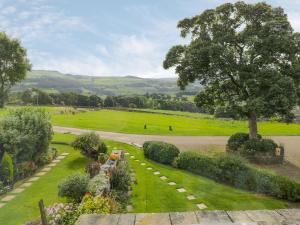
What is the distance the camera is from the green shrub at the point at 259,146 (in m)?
28.8

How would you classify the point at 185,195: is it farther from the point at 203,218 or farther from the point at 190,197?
the point at 203,218

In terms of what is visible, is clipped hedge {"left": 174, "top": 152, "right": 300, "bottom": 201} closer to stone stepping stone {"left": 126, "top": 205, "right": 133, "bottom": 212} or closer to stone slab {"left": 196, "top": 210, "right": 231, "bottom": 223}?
stone stepping stone {"left": 126, "top": 205, "right": 133, "bottom": 212}

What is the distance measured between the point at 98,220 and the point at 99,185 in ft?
30.3

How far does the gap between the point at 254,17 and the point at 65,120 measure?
35400mm

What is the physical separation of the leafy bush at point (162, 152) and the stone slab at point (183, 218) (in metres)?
19.7

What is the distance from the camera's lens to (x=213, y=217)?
6.62 metres

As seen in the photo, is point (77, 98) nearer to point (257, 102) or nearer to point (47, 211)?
point (257, 102)

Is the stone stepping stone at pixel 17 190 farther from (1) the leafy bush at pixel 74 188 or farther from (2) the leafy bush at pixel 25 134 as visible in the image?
(1) the leafy bush at pixel 74 188

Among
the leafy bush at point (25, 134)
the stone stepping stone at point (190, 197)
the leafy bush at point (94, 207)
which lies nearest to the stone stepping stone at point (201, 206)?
the stone stepping stone at point (190, 197)

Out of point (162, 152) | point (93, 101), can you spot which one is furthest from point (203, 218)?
point (93, 101)

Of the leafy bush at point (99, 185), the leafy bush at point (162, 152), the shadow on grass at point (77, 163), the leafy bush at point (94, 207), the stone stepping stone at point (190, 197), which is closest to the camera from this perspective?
the leafy bush at point (94, 207)

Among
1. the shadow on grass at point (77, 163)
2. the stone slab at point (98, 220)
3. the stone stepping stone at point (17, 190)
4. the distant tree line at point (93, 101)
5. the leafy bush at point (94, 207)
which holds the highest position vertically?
the distant tree line at point (93, 101)

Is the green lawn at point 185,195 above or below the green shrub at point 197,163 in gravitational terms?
below

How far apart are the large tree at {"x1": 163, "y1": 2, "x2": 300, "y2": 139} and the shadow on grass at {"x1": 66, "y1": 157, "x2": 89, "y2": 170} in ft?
39.9
